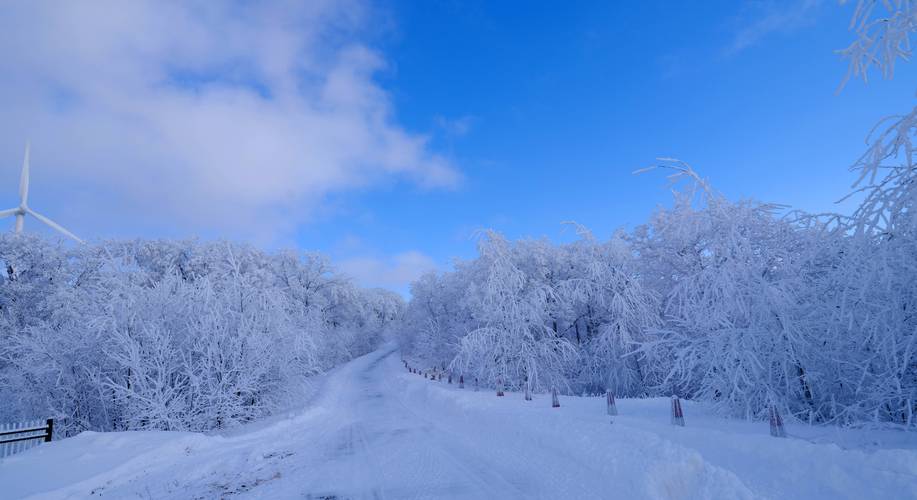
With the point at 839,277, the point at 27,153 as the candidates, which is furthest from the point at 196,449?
the point at 27,153

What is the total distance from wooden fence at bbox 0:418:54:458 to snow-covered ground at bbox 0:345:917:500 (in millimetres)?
1193

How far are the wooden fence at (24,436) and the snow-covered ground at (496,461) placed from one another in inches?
47.0

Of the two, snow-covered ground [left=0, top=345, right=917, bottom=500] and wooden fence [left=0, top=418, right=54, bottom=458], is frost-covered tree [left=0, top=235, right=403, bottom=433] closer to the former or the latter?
wooden fence [left=0, top=418, right=54, bottom=458]

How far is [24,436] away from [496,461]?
12.8 metres

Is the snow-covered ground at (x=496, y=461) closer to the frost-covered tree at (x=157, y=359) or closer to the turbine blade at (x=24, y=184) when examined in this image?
the frost-covered tree at (x=157, y=359)

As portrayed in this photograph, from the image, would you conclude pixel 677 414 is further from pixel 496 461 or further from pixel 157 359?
pixel 157 359

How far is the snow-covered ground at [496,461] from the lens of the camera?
4.68 metres

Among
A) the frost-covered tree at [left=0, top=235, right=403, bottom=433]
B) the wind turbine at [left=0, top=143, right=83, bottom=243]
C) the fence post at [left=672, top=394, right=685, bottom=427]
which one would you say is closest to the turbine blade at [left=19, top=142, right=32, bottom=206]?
the wind turbine at [left=0, top=143, right=83, bottom=243]

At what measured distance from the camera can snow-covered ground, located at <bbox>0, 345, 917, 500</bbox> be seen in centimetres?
468

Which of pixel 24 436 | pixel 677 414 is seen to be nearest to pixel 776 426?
pixel 677 414

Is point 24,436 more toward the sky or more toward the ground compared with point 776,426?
more toward the ground

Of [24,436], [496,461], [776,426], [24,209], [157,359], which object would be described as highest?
[24,209]

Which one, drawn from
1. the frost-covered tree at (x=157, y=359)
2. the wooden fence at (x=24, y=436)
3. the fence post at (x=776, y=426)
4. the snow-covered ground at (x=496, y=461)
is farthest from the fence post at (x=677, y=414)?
the wooden fence at (x=24, y=436)

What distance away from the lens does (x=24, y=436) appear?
10.4 m
